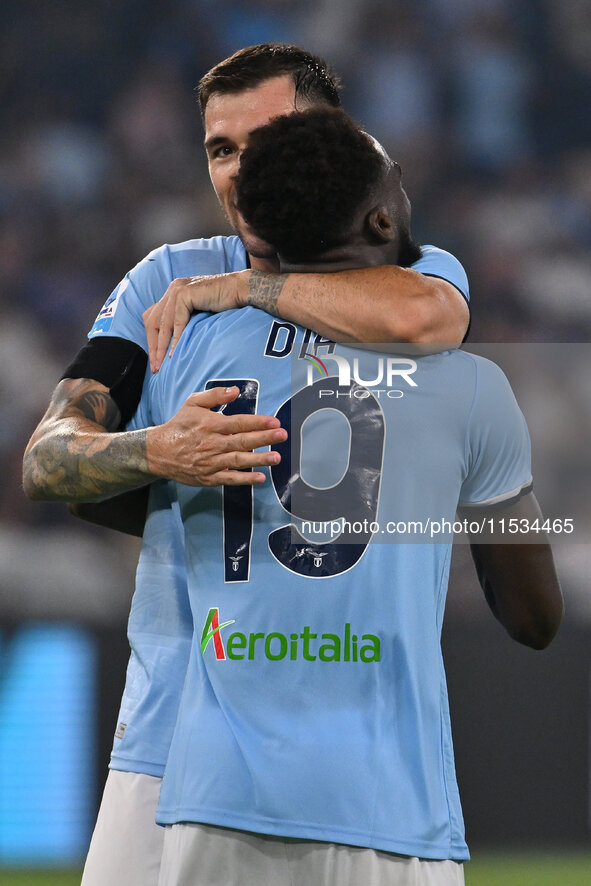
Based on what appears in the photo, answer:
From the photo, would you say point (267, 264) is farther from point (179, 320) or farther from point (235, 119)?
point (235, 119)

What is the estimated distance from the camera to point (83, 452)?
149cm

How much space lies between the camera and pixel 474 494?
1.51 metres

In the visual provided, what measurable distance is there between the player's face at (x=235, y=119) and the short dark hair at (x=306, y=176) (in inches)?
33.3

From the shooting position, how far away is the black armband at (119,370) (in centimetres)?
160

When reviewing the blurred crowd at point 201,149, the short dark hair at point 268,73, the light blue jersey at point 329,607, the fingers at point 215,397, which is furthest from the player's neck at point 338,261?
the blurred crowd at point 201,149

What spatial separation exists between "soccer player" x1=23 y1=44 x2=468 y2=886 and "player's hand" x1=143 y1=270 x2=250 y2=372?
0.02 m

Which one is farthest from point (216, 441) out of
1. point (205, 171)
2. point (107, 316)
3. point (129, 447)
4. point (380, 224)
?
point (205, 171)

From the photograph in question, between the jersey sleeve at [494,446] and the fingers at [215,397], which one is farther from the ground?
the jersey sleeve at [494,446]

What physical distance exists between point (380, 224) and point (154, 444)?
1.49 feet

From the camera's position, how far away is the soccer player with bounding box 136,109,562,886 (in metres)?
1.25

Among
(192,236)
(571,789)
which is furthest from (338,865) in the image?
(192,236)

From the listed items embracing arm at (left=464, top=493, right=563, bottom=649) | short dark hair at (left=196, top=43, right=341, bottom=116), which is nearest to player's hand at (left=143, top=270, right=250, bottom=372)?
embracing arm at (left=464, top=493, right=563, bottom=649)

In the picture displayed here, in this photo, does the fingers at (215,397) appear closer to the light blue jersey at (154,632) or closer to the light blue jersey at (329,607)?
the light blue jersey at (329,607)

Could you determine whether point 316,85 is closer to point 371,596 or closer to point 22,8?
point 371,596
